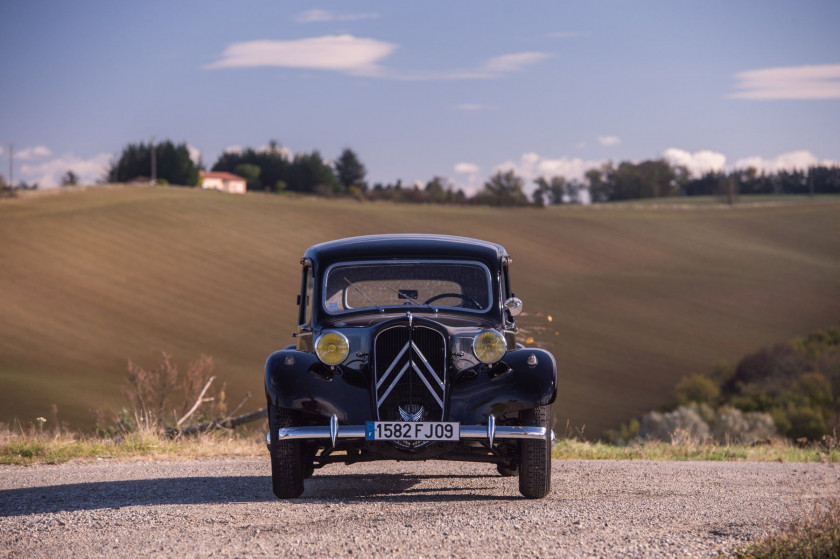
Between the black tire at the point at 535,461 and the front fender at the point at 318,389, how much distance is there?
4.21ft

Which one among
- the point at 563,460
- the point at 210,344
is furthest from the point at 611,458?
the point at 210,344

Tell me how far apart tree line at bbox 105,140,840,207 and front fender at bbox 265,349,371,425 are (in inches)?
3095

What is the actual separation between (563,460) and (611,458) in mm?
877

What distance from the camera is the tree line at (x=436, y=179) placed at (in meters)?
108

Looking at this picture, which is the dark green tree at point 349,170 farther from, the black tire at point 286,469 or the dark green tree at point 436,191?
the black tire at point 286,469

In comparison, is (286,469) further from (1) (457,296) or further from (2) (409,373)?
(1) (457,296)

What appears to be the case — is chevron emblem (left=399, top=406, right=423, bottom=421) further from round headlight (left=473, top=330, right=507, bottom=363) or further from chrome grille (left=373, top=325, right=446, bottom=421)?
round headlight (left=473, top=330, right=507, bottom=363)

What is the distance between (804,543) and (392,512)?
279 cm

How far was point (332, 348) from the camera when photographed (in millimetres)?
7727

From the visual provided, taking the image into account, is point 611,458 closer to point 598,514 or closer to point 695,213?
point 598,514

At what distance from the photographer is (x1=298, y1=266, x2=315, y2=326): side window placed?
9.10m

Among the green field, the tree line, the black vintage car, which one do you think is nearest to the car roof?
the black vintage car

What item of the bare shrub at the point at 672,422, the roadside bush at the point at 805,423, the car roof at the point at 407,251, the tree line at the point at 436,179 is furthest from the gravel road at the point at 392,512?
the tree line at the point at 436,179

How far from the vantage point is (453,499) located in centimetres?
757
